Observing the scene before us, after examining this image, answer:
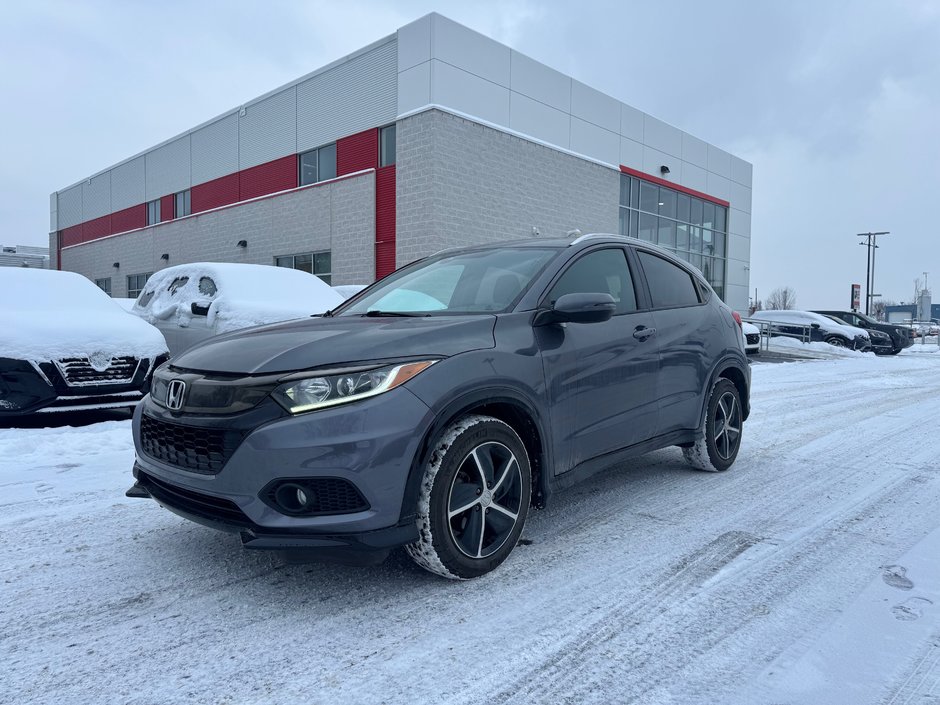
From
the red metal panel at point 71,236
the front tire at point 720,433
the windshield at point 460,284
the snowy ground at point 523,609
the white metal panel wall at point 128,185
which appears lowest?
the snowy ground at point 523,609

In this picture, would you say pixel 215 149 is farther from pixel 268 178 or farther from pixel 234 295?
pixel 234 295

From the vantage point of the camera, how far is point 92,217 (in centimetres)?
3503

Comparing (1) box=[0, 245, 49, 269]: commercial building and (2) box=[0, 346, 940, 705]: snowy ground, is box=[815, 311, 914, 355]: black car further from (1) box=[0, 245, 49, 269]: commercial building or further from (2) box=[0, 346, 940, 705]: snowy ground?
(1) box=[0, 245, 49, 269]: commercial building

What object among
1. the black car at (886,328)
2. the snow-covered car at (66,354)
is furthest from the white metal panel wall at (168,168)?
the black car at (886,328)

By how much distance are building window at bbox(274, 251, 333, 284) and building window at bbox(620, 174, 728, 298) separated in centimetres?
1012

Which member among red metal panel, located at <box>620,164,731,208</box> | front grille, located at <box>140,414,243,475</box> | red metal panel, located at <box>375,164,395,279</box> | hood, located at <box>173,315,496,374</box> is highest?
red metal panel, located at <box>620,164,731,208</box>

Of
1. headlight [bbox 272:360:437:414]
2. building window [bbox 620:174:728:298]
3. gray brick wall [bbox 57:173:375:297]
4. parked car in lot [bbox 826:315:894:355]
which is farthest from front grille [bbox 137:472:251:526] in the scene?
parked car in lot [bbox 826:315:894:355]

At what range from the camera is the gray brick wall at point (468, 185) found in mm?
17281

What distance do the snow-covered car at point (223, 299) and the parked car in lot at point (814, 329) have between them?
1957 cm

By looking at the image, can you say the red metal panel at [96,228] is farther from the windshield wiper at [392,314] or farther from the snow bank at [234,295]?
the windshield wiper at [392,314]

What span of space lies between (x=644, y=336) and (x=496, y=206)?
50.2ft

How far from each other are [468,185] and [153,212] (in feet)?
59.9

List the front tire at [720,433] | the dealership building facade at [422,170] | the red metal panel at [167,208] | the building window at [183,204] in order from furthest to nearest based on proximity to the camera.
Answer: the red metal panel at [167,208] < the building window at [183,204] < the dealership building facade at [422,170] < the front tire at [720,433]

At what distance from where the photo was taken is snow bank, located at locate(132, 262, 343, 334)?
814 cm
